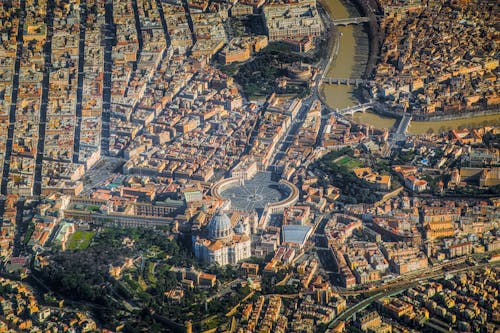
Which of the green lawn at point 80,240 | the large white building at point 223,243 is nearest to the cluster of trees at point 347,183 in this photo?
the large white building at point 223,243

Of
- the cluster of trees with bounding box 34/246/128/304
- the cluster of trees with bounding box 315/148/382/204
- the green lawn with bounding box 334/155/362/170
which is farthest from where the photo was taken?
the green lawn with bounding box 334/155/362/170

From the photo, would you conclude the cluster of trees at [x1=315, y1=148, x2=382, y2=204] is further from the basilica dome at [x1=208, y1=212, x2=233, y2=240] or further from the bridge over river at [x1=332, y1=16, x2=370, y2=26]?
the bridge over river at [x1=332, y1=16, x2=370, y2=26]

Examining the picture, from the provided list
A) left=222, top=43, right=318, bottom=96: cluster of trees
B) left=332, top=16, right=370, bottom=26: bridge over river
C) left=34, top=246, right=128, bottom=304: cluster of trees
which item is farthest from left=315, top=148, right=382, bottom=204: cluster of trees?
left=332, top=16, right=370, bottom=26: bridge over river

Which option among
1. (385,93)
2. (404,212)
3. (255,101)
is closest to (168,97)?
(255,101)

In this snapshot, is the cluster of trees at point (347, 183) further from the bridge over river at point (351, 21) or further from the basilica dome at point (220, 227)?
the bridge over river at point (351, 21)

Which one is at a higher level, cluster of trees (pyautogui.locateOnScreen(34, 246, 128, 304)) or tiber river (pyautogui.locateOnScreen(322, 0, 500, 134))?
tiber river (pyautogui.locateOnScreen(322, 0, 500, 134))

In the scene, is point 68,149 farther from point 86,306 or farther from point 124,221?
point 86,306

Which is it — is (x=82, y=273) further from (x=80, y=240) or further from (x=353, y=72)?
(x=353, y=72)
